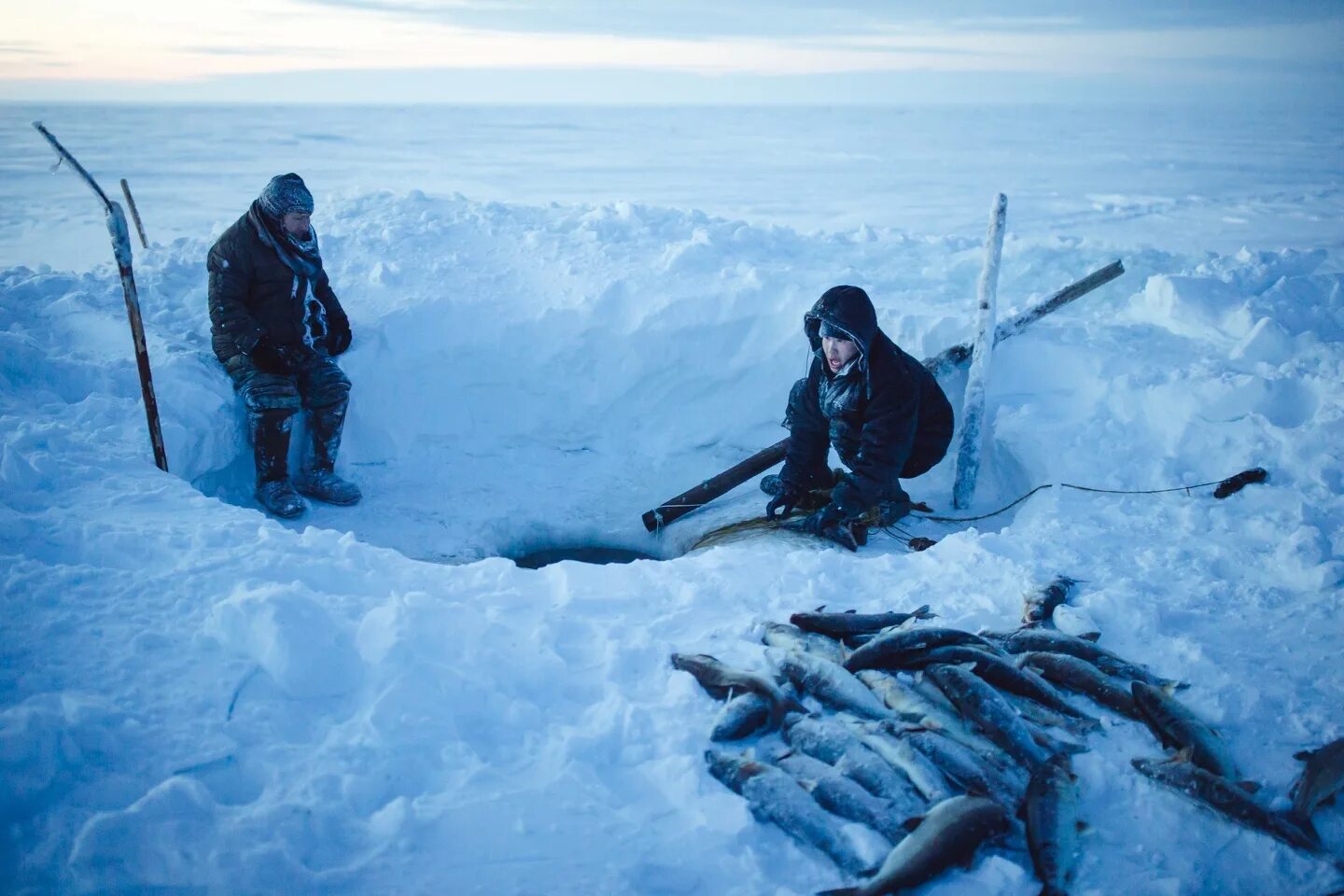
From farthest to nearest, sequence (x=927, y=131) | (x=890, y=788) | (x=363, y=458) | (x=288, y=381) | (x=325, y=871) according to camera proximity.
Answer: (x=927, y=131) → (x=363, y=458) → (x=288, y=381) → (x=890, y=788) → (x=325, y=871)

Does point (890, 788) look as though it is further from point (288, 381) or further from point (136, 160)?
point (136, 160)

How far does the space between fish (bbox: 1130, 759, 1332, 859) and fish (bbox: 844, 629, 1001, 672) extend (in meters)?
0.73

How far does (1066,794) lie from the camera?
2.83 m

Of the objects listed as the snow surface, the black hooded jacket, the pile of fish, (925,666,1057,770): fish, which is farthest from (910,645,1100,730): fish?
the black hooded jacket

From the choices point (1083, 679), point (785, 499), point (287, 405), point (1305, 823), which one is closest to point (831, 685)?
point (1083, 679)

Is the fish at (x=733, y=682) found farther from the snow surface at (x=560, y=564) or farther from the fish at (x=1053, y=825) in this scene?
the fish at (x=1053, y=825)

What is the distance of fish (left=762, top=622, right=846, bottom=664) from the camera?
354 centimetres

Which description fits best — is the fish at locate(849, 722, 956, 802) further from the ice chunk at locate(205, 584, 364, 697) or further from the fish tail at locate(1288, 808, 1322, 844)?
the ice chunk at locate(205, 584, 364, 697)

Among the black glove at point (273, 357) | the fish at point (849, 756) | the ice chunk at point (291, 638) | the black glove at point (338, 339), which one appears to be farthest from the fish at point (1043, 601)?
the black glove at point (338, 339)

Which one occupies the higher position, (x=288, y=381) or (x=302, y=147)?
(x=302, y=147)

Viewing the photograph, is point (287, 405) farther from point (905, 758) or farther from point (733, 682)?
point (905, 758)

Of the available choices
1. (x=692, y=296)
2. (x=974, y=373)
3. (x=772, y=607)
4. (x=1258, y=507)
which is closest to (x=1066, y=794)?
(x=772, y=607)

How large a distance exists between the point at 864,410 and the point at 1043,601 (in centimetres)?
176

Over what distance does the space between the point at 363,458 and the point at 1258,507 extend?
6.64 meters
